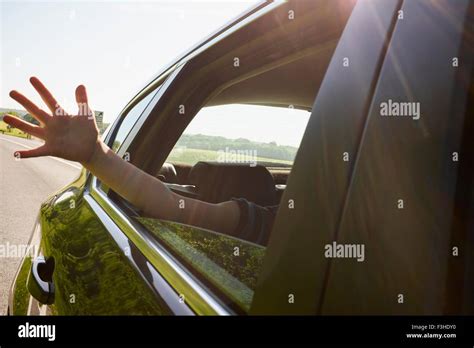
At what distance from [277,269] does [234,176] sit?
1434 millimetres

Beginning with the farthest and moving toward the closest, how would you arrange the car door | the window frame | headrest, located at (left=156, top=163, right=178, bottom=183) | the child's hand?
1. headrest, located at (left=156, top=163, right=178, bottom=183)
2. the child's hand
3. the window frame
4. the car door

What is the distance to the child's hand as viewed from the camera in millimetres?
1720

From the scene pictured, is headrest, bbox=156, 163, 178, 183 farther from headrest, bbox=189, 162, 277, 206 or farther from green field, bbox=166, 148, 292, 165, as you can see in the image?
headrest, bbox=189, 162, 277, 206

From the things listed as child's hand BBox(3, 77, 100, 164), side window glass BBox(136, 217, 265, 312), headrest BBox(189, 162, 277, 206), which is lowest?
side window glass BBox(136, 217, 265, 312)

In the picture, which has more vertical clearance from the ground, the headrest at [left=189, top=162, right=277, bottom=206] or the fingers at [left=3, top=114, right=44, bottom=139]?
the fingers at [left=3, top=114, right=44, bottom=139]

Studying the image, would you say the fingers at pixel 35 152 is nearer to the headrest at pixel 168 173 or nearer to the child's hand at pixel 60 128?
the child's hand at pixel 60 128

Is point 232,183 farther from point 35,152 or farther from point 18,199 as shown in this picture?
point 18,199

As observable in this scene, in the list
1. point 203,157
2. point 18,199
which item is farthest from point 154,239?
point 18,199

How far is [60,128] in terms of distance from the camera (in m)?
1.74

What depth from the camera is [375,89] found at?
2.75ft

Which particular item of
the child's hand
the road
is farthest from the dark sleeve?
the road
